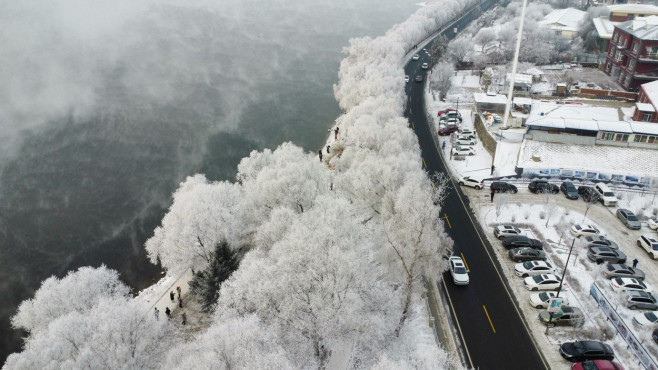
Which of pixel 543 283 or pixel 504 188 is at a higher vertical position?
pixel 504 188

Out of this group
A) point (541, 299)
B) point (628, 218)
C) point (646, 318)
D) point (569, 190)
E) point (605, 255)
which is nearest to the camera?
point (646, 318)

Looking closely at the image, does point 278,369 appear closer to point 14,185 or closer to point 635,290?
point 635,290

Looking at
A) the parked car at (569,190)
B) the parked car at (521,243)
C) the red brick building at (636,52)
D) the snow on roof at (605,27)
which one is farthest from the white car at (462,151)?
the snow on roof at (605,27)

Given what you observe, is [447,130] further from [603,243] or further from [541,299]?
[541,299]

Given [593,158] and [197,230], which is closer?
[197,230]

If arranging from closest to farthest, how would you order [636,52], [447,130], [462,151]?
1. [462,151]
2. [447,130]
3. [636,52]

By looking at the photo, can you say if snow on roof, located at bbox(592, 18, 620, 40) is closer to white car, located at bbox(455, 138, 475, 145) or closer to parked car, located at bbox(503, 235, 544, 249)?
white car, located at bbox(455, 138, 475, 145)

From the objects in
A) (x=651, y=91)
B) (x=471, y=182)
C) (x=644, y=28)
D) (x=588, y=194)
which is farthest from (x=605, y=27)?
(x=471, y=182)
